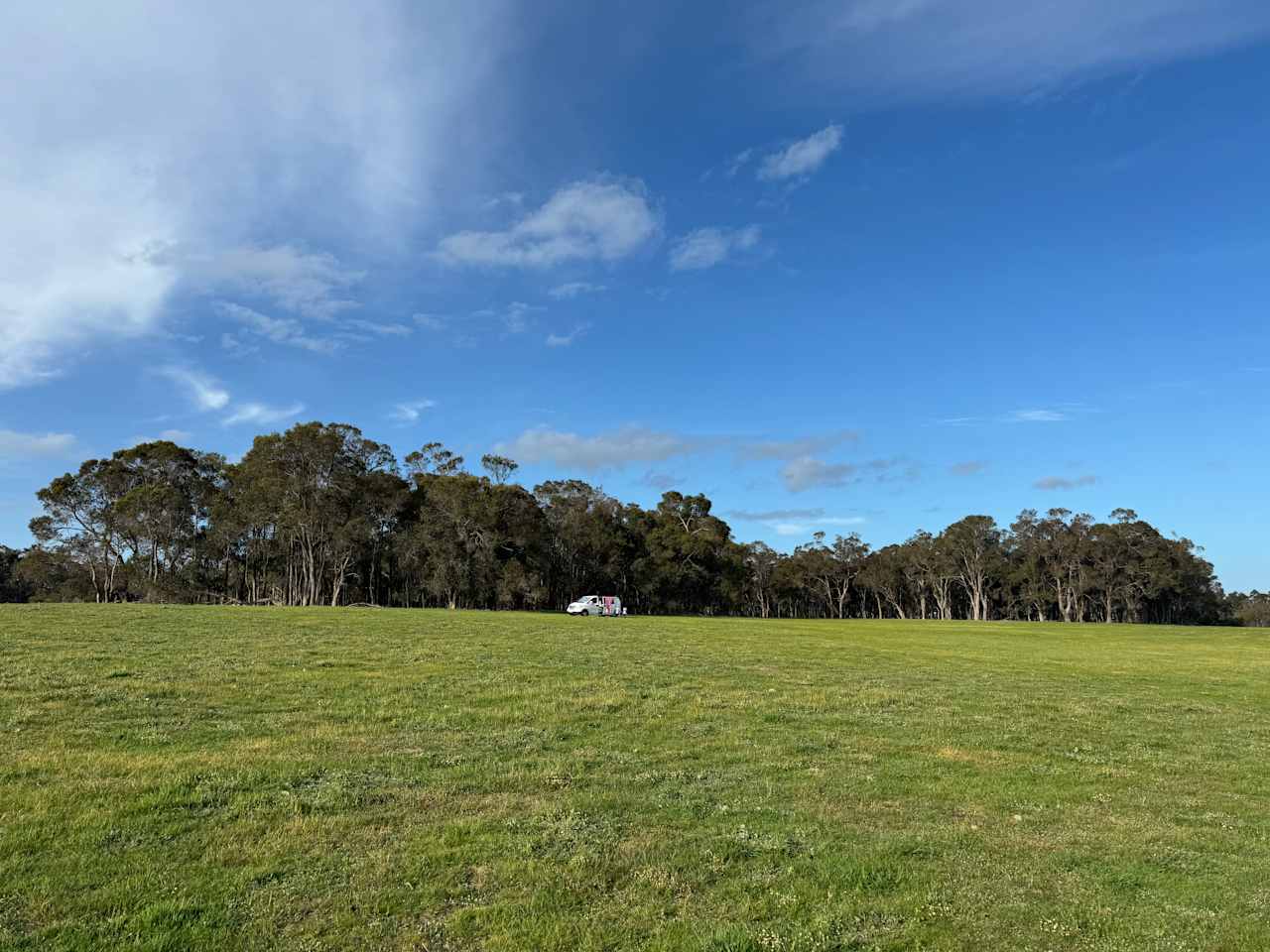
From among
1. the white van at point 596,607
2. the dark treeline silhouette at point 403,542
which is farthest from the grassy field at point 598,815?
the dark treeline silhouette at point 403,542

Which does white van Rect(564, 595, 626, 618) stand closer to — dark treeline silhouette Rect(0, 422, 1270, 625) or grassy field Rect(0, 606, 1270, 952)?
dark treeline silhouette Rect(0, 422, 1270, 625)

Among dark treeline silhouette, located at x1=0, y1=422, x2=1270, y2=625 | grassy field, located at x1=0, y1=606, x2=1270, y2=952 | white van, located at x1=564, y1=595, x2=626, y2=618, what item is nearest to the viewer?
grassy field, located at x1=0, y1=606, x2=1270, y2=952

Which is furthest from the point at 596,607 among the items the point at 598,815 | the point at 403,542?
the point at 598,815

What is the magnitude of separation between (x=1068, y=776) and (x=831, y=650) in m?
23.3

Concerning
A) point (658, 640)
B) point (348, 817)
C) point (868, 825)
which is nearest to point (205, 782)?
point (348, 817)

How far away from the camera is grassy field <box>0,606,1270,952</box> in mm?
6379

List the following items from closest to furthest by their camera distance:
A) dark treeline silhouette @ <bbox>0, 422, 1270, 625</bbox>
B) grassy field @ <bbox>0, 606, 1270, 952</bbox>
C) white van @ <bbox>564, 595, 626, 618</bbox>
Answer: grassy field @ <bbox>0, 606, 1270, 952</bbox>
white van @ <bbox>564, 595, 626, 618</bbox>
dark treeline silhouette @ <bbox>0, 422, 1270, 625</bbox>

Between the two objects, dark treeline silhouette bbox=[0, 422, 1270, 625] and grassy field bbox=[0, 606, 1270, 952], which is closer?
grassy field bbox=[0, 606, 1270, 952]

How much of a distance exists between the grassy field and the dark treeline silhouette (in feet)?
207

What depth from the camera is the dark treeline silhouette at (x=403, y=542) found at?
80875 millimetres

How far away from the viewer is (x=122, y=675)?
57.7 ft

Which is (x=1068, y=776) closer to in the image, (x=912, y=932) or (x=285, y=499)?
(x=912, y=932)

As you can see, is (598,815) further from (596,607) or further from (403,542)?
(403,542)

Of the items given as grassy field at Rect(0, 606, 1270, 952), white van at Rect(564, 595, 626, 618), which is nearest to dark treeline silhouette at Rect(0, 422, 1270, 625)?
white van at Rect(564, 595, 626, 618)
